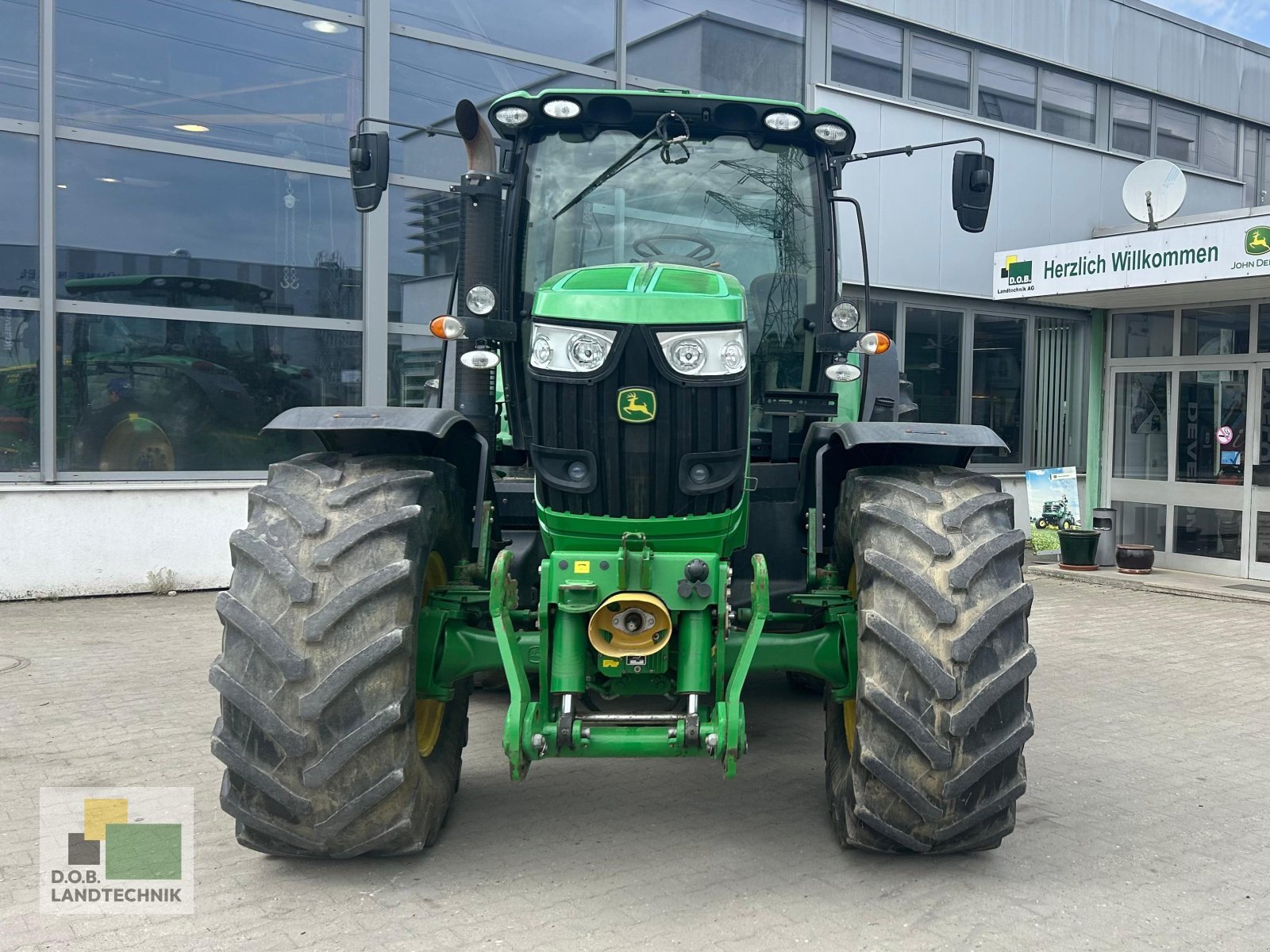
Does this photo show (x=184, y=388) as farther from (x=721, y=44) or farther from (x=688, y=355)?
(x=688, y=355)

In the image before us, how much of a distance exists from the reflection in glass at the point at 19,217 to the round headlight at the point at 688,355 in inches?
295

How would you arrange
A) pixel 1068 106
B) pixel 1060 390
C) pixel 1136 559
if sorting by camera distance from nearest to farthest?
pixel 1136 559 < pixel 1060 390 < pixel 1068 106

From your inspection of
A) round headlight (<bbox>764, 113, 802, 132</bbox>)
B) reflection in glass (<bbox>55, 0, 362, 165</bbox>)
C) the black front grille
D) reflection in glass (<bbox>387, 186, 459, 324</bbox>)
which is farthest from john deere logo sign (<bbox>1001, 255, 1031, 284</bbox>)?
the black front grille

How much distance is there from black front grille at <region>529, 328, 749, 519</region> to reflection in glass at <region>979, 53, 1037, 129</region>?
39.9 ft

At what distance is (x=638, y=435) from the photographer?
3701 millimetres

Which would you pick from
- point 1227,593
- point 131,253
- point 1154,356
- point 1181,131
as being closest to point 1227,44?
point 1181,131

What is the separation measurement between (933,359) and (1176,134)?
5.93m

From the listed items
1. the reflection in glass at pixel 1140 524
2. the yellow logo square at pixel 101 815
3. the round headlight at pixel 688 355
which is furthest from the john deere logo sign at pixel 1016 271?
the yellow logo square at pixel 101 815

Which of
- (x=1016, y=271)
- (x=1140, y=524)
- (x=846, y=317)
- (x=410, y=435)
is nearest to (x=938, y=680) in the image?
(x=846, y=317)

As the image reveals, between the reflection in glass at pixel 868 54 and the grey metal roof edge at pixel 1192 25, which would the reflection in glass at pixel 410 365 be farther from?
the grey metal roof edge at pixel 1192 25

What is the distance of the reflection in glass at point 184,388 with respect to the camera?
9.41 meters

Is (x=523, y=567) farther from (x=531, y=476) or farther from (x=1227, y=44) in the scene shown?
(x=1227, y=44)

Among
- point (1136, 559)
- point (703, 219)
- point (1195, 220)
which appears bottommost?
point (1136, 559)

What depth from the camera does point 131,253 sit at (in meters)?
9.59
